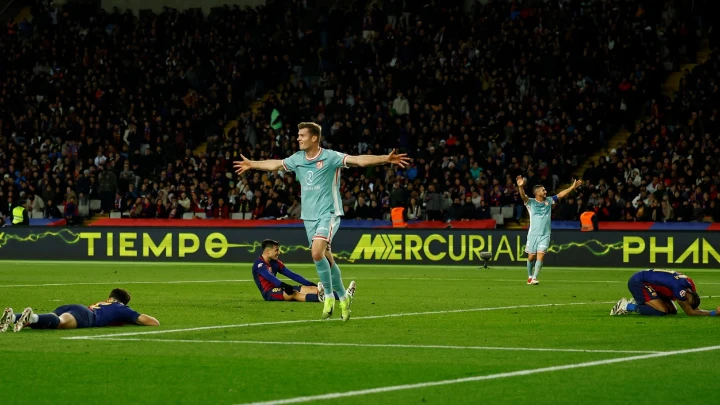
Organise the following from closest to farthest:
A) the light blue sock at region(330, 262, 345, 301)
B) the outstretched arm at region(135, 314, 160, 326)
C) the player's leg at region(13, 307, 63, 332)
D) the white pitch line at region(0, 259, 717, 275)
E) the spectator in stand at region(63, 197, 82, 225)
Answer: the player's leg at region(13, 307, 63, 332), the outstretched arm at region(135, 314, 160, 326), the light blue sock at region(330, 262, 345, 301), the white pitch line at region(0, 259, 717, 275), the spectator in stand at region(63, 197, 82, 225)

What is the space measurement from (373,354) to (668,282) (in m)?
5.53

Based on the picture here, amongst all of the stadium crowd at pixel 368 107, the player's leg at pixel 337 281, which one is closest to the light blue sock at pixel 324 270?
the player's leg at pixel 337 281

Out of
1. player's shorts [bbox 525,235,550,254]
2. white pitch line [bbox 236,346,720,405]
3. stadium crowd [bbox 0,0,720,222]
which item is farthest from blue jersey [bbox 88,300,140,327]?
stadium crowd [bbox 0,0,720,222]

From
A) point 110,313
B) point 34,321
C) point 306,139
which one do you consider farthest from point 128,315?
point 306,139

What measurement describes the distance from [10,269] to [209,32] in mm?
20247

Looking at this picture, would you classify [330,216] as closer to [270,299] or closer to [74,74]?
[270,299]

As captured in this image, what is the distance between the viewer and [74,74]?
4988cm

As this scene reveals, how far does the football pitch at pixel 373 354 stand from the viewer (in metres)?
8.70

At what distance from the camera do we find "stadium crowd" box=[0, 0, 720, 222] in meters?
37.4

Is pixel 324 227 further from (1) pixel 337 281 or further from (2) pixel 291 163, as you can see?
(2) pixel 291 163

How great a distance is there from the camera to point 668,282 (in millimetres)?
15281

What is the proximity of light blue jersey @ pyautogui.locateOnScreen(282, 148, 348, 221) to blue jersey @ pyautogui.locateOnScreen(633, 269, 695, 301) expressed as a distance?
13.0 ft

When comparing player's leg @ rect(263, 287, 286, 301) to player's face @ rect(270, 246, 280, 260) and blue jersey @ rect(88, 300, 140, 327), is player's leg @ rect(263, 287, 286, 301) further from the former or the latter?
blue jersey @ rect(88, 300, 140, 327)

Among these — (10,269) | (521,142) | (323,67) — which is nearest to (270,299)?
(10,269)
